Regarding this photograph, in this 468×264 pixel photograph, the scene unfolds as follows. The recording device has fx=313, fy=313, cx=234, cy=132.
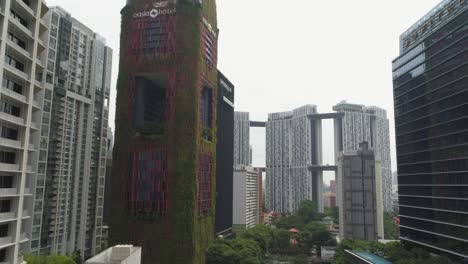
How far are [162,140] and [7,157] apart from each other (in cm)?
3079

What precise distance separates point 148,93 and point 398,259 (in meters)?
60.6

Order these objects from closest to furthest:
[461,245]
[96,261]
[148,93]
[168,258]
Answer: [96,261]
[461,245]
[168,258]
[148,93]

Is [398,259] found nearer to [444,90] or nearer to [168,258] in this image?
[444,90]

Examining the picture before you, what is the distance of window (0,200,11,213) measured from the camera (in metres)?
29.4

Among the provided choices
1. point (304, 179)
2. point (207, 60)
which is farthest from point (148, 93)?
point (304, 179)

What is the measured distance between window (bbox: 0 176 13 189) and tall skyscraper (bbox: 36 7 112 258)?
115 ft

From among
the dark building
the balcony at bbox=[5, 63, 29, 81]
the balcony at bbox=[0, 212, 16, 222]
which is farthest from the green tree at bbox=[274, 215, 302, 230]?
the balcony at bbox=[5, 63, 29, 81]

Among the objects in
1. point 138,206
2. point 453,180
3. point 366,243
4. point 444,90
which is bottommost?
point 366,243

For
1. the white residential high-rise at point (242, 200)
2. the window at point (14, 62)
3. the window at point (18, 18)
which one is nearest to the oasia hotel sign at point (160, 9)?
the window at point (18, 18)

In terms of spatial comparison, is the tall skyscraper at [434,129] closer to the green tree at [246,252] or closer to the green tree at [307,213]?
the green tree at [246,252]

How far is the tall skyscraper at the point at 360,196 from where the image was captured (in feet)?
332

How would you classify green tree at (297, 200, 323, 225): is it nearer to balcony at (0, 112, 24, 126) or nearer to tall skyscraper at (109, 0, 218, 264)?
tall skyscraper at (109, 0, 218, 264)

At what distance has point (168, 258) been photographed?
5597cm

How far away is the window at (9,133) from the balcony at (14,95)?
2.88 meters
